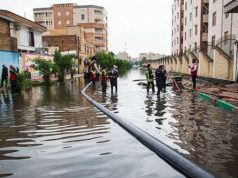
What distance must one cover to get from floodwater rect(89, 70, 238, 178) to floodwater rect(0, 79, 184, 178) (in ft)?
2.35

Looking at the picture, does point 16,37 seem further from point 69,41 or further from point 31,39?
point 69,41

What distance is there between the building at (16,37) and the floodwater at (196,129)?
15.4m

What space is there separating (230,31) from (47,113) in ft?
73.3

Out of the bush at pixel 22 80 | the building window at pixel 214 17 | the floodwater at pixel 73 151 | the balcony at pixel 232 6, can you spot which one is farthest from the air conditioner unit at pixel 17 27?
the floodwater at pixel 73 151

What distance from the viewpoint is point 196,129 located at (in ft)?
24.3

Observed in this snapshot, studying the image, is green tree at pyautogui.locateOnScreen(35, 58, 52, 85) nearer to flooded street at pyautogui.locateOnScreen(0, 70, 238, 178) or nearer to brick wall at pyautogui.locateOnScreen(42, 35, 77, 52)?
flooded street at pyautogui.locateOnScreen(0, 70, 238, 178)

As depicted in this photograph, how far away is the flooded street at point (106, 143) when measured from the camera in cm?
470

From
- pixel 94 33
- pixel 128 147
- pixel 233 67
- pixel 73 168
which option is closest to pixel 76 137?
pixel 128 147

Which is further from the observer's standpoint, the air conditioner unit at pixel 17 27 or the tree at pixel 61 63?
the air conditioner unit at pixel 17 27

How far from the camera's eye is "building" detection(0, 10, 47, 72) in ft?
78.1

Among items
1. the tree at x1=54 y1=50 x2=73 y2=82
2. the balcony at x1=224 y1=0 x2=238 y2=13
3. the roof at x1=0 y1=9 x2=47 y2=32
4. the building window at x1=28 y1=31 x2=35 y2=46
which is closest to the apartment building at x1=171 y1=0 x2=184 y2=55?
the roof at x1=0 y1=9 x2=47 y2=32

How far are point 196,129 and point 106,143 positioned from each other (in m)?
2.51

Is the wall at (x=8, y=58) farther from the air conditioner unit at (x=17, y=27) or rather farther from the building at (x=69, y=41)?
the building at (x=69, y=41)

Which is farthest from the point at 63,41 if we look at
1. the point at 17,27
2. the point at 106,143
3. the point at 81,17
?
the point at 106,143
